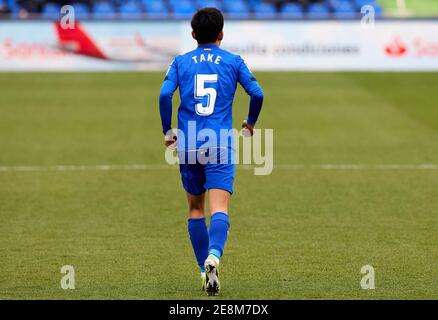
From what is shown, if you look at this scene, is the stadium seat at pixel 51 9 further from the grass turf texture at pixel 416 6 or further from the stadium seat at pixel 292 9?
the grass turf texture at pixel 416 6

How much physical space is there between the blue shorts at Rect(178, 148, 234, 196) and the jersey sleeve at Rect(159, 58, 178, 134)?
278 mm

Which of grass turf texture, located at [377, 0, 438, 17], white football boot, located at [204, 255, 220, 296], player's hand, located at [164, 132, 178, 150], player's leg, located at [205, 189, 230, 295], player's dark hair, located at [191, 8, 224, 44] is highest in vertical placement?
grass turf texture, located at [377, 0, 438, 17]

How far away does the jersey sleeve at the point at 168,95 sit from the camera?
7258 millimetres

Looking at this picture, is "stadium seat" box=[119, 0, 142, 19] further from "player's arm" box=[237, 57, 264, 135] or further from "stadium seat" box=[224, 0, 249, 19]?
"player's arm" box=[237, 57, 264, 135]

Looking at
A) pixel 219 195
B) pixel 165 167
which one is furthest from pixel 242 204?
pixel 219 195

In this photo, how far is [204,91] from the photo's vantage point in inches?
288

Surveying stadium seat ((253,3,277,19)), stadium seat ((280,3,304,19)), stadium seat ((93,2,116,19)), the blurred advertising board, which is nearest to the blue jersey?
the blurred advertising board

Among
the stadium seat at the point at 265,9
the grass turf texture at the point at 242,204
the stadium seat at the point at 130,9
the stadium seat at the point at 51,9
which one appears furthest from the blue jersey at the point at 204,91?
the stadium seat at the point at 265,9

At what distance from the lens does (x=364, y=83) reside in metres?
22.7

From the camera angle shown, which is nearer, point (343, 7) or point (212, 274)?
point (212, 274)

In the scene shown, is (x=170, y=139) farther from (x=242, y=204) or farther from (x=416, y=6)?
(x=416, y=6)

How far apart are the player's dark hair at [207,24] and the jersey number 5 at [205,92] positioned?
11.5 inches

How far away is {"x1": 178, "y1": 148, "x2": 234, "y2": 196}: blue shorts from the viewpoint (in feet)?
23.9

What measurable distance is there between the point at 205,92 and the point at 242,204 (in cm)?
427
